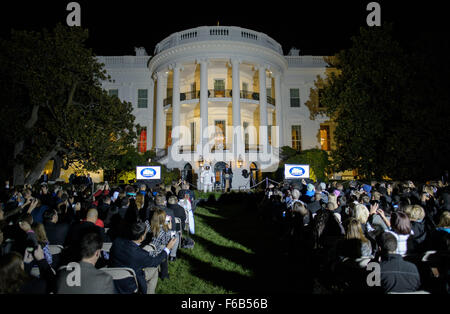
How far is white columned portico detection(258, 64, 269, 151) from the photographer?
2198cm

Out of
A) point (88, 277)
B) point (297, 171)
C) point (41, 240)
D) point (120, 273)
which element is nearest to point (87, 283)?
point (88, 277)

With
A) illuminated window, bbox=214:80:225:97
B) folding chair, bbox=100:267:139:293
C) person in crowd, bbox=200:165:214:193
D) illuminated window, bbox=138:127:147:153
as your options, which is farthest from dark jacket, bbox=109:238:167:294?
illuminated window, bbox=138:127:147:153

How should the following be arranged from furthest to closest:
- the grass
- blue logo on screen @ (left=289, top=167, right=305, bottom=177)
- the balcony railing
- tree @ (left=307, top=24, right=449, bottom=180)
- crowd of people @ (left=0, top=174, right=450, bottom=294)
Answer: the balcony railing → tree @ (left=307, top=24, right=449, bottom=180) → blue logo on screen @ (left=289, top=167, right=305, bottom=177) → the grass → crowd of people @ (left=0, top=174, right=450, bottom=294)

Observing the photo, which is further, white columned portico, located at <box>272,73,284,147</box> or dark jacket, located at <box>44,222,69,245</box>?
white columned portico, located at <box>272,73,284,147</box>

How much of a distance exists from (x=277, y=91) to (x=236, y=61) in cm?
489

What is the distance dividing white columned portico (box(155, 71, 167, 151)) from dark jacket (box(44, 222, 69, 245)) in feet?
61.8

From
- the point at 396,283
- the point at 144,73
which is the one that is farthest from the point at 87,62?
the point at 396,283

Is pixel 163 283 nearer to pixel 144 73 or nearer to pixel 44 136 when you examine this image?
pixel 44 136

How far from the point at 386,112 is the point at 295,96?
10402 mm

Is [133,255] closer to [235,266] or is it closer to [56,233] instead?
[56,233]

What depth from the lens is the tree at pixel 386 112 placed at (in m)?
16.5

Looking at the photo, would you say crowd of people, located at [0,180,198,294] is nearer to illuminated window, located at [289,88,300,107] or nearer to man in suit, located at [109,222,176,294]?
man in suit, located at [109,222,176,294]

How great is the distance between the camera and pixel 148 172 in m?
16.2

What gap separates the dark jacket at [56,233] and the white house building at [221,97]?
15682 millimetres
